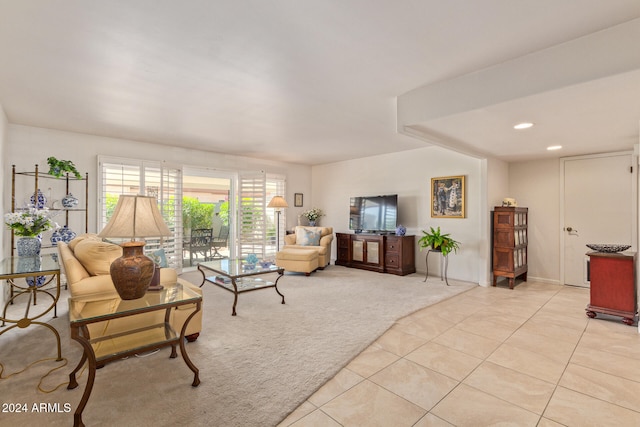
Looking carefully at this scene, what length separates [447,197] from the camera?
215 inches

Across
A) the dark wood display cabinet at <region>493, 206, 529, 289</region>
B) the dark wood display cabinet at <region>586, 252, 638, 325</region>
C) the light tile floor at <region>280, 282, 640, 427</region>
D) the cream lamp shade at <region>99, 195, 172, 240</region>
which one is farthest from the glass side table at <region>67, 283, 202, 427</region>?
the dark wood display cabinet at <region>493, 206, 529, 289</region>

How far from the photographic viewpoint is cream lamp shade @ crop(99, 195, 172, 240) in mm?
2178

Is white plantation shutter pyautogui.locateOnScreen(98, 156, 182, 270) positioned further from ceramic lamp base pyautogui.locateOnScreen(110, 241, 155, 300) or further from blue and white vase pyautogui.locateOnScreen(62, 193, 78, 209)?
ceramic lamp base pyautogui.locateOnScreen(110, 241, 155, 300)

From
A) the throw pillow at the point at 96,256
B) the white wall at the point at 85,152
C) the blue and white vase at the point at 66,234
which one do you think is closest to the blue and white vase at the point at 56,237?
the blue and white vase at the point at 66,234

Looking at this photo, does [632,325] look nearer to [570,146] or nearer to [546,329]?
[546,329]

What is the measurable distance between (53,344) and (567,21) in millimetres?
4629

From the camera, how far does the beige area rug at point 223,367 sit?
5.92 ft

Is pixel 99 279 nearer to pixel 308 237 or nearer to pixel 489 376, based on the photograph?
pixel 489 376

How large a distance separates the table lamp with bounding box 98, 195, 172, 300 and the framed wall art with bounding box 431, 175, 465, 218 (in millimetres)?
4631

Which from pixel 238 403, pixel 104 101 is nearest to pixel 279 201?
pixel 104 101

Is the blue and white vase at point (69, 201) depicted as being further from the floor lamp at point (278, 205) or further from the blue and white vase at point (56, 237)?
the floor lamp at point (278, 205)

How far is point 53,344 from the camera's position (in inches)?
107

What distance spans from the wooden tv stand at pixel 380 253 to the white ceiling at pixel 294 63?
→ 2265 mm

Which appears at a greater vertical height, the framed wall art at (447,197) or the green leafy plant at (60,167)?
the green leafy plant at (60,167)
